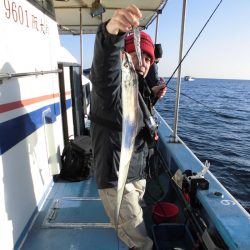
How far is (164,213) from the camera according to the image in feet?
12.0

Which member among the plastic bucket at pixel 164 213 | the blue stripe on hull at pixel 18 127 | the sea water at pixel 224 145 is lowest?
the sea water at pixel 224 145

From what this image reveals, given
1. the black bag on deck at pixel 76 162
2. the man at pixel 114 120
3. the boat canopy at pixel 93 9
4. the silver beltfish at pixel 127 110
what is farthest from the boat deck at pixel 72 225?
the boat canopy at pixel 93 9

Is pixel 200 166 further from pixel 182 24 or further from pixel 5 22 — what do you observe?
pixel 5 22

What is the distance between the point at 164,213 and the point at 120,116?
6.48ft

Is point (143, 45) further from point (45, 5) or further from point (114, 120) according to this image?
point (45, 5)

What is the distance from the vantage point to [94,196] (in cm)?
397

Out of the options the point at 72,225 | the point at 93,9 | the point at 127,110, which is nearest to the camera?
the point at 127,110

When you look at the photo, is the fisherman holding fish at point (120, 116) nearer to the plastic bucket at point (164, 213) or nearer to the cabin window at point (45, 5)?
the plastic bucket at point (164, 213)

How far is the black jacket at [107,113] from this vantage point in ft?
5.63

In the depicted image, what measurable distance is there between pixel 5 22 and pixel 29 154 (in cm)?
141

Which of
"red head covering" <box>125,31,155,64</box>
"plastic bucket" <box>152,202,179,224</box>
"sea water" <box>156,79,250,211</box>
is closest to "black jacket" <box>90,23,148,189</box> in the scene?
"red head covering" <box>125,31,155,64</box>

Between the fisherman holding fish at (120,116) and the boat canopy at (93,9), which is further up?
the boat canopy at (93,9)

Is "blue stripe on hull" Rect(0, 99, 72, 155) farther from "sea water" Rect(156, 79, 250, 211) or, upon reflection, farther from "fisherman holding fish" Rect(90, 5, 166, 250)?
"sea water" Rect(156, 79, 250, 211)

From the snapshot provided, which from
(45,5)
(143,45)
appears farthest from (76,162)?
(143,45)
